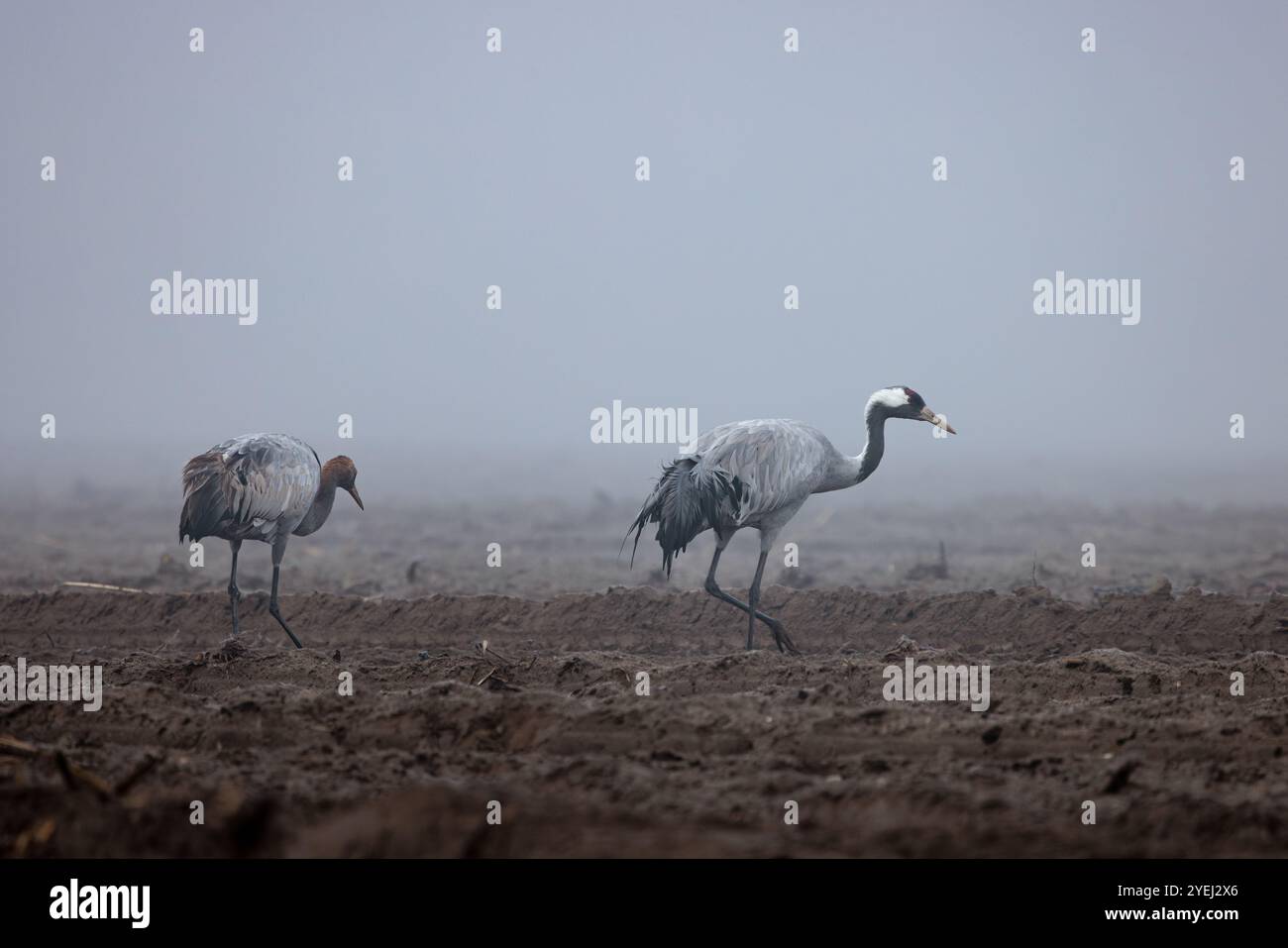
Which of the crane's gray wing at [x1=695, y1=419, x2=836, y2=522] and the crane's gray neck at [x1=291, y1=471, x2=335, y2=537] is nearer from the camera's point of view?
the crane's gray wing at [x1=695, y1=419, x2=836, y2=522]

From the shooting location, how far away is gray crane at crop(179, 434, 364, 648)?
1321 cm

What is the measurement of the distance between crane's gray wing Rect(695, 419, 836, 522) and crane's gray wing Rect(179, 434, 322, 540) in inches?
157

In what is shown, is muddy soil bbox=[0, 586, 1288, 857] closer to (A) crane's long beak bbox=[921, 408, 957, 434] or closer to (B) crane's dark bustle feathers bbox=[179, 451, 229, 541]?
(B) crane's dark bustle feathers bbox=[179, 451, 229, 541]

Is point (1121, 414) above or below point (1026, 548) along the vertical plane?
above

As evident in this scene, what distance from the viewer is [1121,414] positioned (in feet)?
344

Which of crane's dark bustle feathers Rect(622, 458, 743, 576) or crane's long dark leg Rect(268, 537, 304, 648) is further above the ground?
crane's dark bustle feathers Rect(622, 458, 743, 576)

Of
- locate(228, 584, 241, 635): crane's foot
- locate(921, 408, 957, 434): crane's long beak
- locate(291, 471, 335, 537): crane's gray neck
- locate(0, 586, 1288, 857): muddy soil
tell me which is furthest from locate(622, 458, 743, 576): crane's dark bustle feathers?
locate(228, 584, 241, 635): crane's foot

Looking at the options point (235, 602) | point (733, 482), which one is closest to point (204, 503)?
point (235, 602)

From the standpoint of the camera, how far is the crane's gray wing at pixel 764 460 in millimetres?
13367

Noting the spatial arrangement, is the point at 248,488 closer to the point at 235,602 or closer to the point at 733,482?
A: the point at 235,602

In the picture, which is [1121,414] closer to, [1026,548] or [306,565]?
[1026,548]

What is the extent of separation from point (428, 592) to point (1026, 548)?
483 inches

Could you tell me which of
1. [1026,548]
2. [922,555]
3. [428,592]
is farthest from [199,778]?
[1026,548]

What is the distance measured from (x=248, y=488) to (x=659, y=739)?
622 cm
